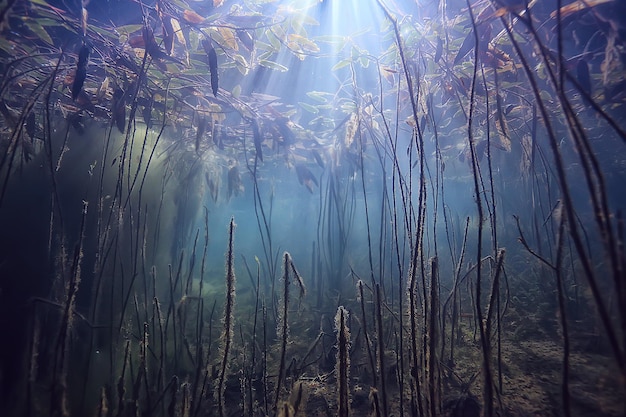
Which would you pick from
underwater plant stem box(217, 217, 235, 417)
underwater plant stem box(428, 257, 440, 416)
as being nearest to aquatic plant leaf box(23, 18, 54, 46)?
underwater plant stem box(217, 217, 235, 417)

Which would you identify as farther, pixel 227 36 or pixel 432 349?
pixel 227 36

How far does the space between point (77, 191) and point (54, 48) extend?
269 centimetres

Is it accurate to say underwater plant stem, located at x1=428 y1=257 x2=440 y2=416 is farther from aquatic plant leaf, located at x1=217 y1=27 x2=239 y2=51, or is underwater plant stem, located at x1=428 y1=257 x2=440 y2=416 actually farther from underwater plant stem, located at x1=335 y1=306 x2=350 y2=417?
aquatic plant leaf, located at x1=217 y1=27 x2=239 y2=51

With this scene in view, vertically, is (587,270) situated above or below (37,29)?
below

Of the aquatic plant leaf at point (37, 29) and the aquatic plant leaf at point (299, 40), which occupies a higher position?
the aquatic plant leaf at point (299, 40)

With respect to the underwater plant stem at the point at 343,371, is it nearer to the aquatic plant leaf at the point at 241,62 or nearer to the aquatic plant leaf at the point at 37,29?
the aquatic plant leaf at the point at 241,62

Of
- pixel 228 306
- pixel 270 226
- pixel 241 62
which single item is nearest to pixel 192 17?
pixel 241 62

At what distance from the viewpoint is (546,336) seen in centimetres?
536

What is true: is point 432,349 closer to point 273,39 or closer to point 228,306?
point 228,306

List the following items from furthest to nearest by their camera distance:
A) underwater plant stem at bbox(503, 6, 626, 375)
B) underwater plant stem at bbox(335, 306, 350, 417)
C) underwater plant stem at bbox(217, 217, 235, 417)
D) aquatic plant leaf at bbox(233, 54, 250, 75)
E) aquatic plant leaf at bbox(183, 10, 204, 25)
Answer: aquatic plant leaf at bbox(233, 54, 250, 75), aquatic plant leaf at bbox(183, 10, 204, 25), underwater plant stem at bbox(217, 217, 235, 417), underwater plant stem at bbox(335, 306, 350, 417), underwater plant stem at bbox(503, 6, 626, 375)

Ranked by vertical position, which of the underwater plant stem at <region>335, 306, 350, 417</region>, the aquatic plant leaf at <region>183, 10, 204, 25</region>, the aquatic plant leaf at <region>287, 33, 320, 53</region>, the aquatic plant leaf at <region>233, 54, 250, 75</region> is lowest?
the underwater plant stem at <region>335, 306, 350, 417</region>

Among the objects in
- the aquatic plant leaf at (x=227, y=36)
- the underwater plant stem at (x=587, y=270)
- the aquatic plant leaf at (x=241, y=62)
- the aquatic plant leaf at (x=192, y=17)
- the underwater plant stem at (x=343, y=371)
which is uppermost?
the aquatic plant leaf at (x=241, y=62)

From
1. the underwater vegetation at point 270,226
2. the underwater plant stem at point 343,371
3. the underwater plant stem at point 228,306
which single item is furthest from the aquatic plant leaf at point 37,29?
the underwater plant stem at point 343,371

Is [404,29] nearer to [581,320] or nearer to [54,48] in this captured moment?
[54,48]
